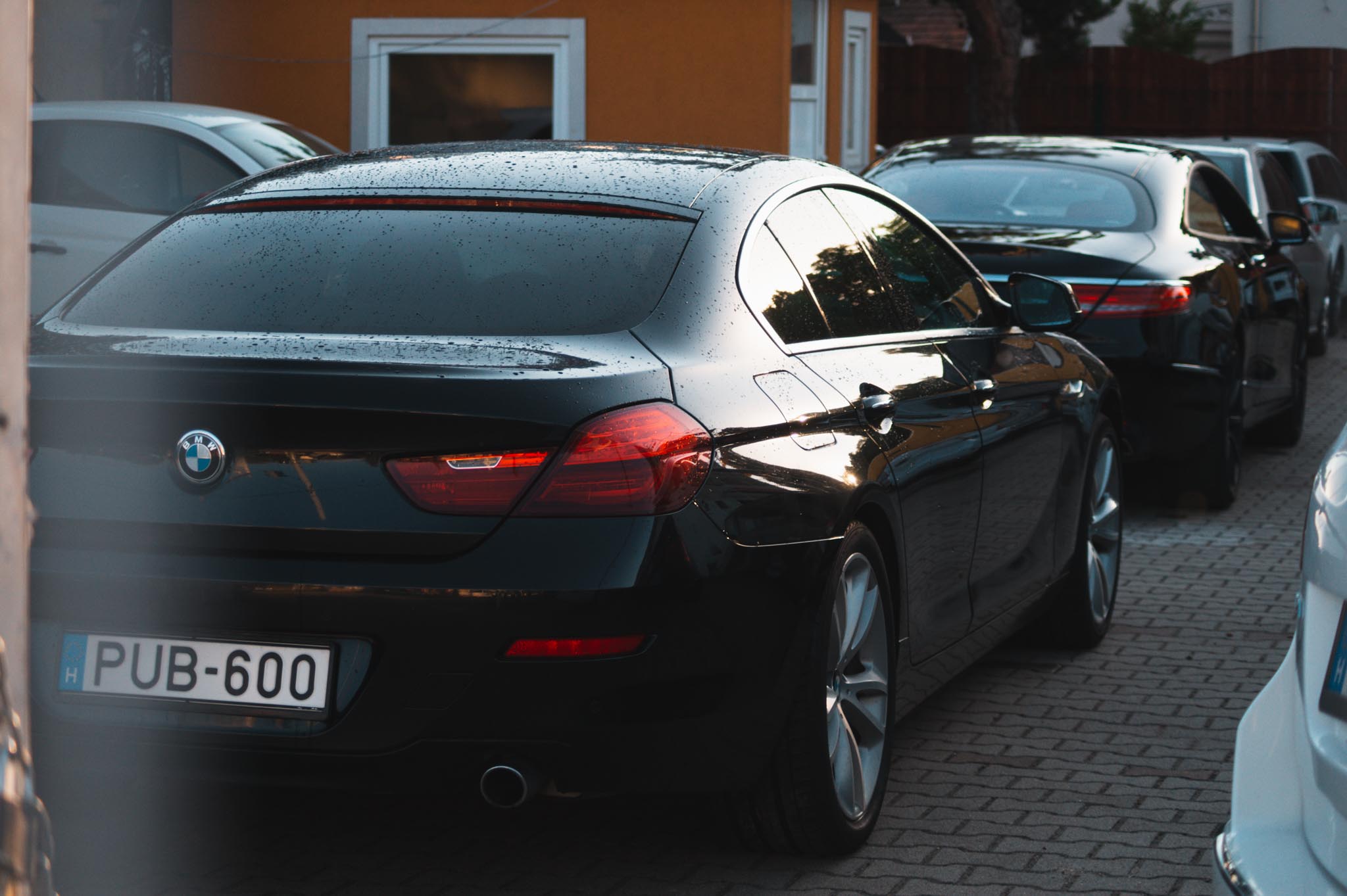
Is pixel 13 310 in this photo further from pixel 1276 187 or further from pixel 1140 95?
pixel 1140 95

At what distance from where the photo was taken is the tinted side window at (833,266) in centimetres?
452

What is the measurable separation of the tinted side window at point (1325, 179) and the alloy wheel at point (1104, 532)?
11.9 meters

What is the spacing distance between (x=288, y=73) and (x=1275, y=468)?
1013 centimetres

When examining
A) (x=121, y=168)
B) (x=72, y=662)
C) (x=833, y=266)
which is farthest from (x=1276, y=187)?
(x=72, y=662)

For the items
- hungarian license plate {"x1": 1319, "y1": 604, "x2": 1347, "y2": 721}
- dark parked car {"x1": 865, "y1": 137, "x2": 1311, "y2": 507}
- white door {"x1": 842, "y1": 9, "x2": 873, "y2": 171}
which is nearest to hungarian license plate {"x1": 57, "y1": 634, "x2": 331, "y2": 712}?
hungarian license plate {"x1": 1319, "y1": 604, "x2": 1347, "y2": 721}

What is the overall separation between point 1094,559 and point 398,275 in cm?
315

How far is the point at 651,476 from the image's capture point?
3504 millimetres

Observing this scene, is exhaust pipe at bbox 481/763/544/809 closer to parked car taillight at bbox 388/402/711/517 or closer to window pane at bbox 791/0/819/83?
parked car taillight at bbox 388/402/711/517

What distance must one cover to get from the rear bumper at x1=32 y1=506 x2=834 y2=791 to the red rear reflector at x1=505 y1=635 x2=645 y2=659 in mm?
12

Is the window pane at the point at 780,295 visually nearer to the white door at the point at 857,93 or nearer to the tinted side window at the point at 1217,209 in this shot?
the tinted side window at the point at 1217,209

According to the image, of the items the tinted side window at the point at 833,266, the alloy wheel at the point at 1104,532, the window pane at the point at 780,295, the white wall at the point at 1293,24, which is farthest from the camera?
the white wall at the point at 1293,24

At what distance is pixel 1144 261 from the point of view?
8367 millimetres

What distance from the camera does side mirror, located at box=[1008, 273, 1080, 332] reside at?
5.70 m

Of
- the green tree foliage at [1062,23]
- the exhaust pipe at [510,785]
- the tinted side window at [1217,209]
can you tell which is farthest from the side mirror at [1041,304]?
the green tree foliage at [1062,23]
